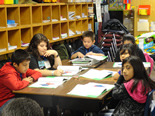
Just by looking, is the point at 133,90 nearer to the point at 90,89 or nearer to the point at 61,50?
the point at 90,89

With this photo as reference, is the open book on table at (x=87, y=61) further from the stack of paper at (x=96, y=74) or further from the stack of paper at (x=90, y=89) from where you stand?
the stack of paper at (x=90, y=89)

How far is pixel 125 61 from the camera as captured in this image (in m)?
2.89

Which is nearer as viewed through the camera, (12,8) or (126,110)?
(126,110)

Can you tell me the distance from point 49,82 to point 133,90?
101 cm

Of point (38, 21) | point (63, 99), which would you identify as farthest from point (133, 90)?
point (38, 21)

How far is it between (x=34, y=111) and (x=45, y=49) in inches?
112

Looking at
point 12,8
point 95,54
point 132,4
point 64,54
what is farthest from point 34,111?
point 132,4

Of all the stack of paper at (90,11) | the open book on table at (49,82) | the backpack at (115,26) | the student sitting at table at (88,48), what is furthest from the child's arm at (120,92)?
the backpack at (115,26)

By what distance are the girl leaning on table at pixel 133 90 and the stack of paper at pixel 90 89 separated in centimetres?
16

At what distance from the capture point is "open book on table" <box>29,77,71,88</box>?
3.16m

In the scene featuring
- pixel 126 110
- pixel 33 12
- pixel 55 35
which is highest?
pixel 33 12

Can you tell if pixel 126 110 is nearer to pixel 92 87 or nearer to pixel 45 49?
pixel 92 87

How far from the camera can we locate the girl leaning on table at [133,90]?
8.88 ft

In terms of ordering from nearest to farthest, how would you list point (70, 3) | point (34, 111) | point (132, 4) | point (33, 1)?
point (34, 111)
point (33, 1)
point (70, 3)
point (132, 4)
